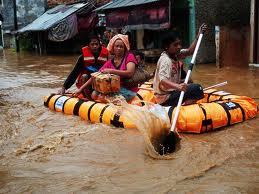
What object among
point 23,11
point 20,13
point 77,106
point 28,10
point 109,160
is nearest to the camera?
point 109,160

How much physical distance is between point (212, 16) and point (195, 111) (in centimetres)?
915

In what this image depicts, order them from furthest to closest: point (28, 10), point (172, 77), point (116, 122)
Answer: point (28, 10) < point (116, 122) < point (172, 77)

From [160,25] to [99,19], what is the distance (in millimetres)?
7553

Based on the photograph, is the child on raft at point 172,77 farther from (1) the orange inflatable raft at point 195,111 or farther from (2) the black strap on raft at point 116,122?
(2) the black strap on raft at point 116,122

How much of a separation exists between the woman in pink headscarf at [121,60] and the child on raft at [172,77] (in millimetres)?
534

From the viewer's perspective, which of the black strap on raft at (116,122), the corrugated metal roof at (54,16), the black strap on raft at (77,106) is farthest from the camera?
the corrugated metal roof at (54,16)

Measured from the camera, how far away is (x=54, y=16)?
23.3 meters

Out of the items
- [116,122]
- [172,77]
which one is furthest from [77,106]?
[172,77]

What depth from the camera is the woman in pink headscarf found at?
638 cm

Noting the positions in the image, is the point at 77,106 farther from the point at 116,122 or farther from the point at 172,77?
the point at 172,77

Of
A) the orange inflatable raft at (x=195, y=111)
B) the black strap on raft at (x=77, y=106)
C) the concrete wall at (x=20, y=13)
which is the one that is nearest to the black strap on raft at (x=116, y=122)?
the orange inflatable raft at (x=195, y=111)

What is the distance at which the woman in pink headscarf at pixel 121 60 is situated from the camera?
20.9ft

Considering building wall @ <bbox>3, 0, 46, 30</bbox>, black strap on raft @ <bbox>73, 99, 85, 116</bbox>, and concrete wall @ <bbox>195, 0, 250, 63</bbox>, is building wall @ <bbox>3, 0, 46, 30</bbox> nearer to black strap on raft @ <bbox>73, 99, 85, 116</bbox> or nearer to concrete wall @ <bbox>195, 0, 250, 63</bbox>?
concrete wall @ <bbox>195, 0, 250, 63</bbox>

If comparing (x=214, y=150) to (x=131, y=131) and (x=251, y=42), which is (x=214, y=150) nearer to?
A: (x=131, y=131)
